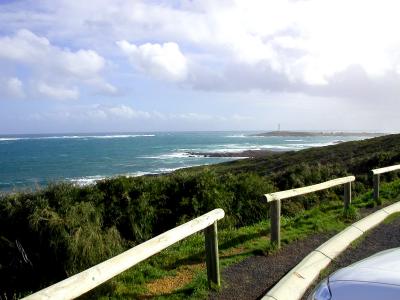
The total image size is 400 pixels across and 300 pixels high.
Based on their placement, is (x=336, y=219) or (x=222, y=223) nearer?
(x=336, y=219)

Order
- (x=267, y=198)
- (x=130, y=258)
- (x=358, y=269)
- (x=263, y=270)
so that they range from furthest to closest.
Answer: (x=267, y=198)
(x=263, y=270)
(x=130, y=258)
(x=358, y=269)

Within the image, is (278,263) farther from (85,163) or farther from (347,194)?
(85,163)

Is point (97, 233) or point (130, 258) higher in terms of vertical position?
point (130, 258)

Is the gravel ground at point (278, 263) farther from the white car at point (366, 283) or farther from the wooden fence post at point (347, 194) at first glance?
the white car at point (366, 283)

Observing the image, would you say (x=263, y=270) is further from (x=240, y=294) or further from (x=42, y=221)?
(x=42, y=221)

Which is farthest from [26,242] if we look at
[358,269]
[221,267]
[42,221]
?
[358,269]

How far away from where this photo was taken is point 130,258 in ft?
13.8

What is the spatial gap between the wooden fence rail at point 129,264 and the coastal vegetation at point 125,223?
0.44 metres

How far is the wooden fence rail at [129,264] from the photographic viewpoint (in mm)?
3324

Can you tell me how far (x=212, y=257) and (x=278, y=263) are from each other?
1.41m

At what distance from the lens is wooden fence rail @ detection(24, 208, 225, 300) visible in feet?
10.9

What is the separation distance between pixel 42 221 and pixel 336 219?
5.46m

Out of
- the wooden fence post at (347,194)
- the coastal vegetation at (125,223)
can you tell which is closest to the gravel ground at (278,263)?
the coastal vegetation at (125,223)

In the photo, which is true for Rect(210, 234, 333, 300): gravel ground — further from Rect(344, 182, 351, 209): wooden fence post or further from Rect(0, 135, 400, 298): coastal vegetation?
Rect(344, 182, 351, 209): wooden fence post
